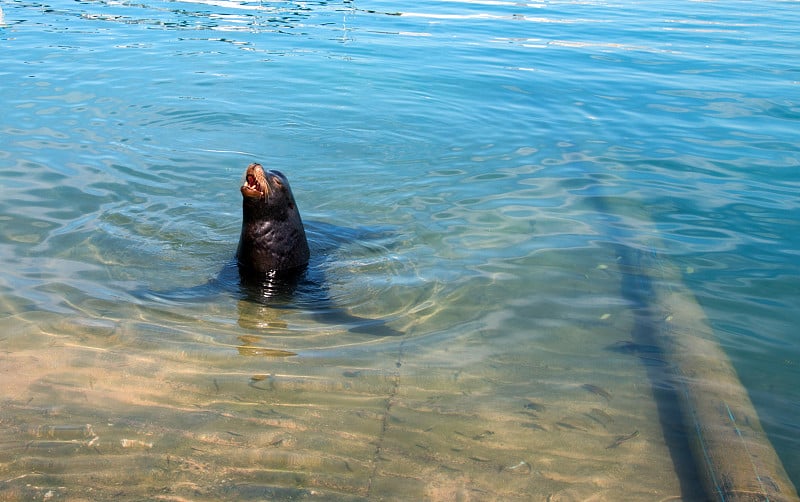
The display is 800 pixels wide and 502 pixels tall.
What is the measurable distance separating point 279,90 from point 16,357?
8.62m

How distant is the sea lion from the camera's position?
6.87 metres

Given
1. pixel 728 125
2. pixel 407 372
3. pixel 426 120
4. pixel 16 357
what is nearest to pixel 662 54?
pixel 728 125

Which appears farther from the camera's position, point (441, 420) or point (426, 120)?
point (426, 120)

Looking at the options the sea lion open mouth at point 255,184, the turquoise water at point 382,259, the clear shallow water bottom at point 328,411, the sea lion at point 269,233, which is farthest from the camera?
the sea lion at point 269,233

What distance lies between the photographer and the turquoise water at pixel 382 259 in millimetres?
4516

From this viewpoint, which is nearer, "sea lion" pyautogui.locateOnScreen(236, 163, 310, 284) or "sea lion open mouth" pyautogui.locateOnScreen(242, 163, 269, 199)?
"sea lion open mouth" pyautogui.locateOnScreen(242, 163, 269, 199)

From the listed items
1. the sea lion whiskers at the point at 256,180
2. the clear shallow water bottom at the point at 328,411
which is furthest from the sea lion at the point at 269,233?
the clear shallow water bottom at the point at 328,411

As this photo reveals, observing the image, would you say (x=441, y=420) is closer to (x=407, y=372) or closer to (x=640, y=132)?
(x=407, y=372)

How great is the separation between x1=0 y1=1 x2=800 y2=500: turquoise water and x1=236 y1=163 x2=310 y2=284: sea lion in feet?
1.06

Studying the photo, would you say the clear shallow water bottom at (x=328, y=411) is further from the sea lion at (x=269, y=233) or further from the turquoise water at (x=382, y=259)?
the sea lion at (x=269, y=233)

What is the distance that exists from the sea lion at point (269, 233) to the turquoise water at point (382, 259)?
Result: 0.32m

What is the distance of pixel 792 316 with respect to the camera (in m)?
6.36

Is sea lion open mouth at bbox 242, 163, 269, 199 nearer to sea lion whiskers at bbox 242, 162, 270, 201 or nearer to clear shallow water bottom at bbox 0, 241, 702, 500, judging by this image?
sea lion whiskers at bbox 242, 162, 270, 201

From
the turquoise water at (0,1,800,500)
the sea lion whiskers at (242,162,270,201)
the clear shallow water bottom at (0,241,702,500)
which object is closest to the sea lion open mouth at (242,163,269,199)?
the sea lion whiskers at (242,162,270,201)
